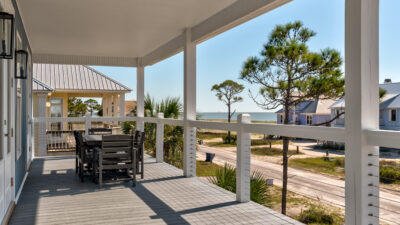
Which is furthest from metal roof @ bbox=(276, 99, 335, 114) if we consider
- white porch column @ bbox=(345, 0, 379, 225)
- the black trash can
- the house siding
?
the black trash can

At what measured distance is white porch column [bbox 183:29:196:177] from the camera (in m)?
6.50

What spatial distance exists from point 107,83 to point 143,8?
36.5 ft

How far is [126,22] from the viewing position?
5934 millimetres

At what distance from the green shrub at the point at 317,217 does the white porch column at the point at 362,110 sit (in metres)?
8.74

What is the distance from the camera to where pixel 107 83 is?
15.7 metres

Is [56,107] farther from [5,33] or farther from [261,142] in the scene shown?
[5,33]

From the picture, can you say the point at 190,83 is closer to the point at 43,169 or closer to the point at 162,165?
A: the point at 162,165

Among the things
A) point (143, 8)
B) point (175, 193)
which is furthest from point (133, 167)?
point (143, 8)

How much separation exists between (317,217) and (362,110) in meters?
9.71

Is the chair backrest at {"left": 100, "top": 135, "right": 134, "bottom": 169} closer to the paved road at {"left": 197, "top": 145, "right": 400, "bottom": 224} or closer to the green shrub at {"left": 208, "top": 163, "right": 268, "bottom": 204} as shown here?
the green shrub at {"left": 208, "top": 163, "right": 268, "bottom": 204}

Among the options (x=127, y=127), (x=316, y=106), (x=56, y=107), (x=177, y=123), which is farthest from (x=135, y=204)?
(x=56, y=107)

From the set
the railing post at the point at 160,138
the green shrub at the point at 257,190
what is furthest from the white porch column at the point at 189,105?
the railing post at the point at 160,138

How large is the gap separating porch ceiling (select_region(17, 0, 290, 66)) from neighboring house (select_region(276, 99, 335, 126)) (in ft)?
14.8

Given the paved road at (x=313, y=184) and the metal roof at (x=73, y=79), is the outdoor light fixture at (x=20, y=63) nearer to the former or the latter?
the metal roof at (x=73, y=79)
